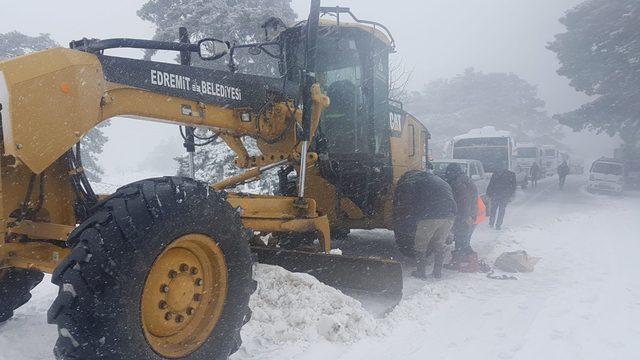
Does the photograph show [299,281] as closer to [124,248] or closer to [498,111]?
[124,248]

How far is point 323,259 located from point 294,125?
1.44 m

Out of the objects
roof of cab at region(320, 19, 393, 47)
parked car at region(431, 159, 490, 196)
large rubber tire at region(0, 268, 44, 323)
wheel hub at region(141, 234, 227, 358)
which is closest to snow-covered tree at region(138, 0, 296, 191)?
parked car at region(431, 159, 490, 196)

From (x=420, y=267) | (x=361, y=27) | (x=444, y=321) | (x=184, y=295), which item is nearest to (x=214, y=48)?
(x=184, y=295)

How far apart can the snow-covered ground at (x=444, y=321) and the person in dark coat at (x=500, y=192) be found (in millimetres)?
5474

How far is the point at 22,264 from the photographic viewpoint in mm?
2832

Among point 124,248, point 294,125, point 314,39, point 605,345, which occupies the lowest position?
point 605,345

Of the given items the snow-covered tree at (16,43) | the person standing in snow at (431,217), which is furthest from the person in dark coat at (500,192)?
the snow-covered tree at (16,43)

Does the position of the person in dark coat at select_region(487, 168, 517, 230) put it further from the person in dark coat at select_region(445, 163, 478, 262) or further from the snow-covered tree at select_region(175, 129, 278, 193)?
the snow-covered tree at select_region(175, 129, 278, 193)

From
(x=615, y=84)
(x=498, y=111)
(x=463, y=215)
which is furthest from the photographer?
(x=498, y=111)

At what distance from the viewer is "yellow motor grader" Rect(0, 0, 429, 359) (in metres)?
2.35

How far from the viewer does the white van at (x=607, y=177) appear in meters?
20.5

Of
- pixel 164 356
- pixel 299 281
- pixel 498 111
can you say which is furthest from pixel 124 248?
pixel 498 111

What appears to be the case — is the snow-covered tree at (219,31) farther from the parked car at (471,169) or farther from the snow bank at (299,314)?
the snow bank at (299,314)

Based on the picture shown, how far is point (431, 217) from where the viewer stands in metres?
5.83
